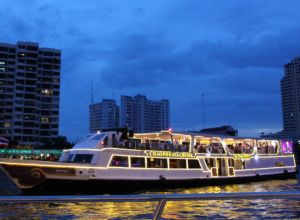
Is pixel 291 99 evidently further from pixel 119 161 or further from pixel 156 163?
pixel 119 161

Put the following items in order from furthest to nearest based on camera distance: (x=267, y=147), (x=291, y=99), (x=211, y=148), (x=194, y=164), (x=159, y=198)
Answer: (x=291, y=99) → (x=267, y=147) → (x=211, y=148) → (x=194, y=164) → (x=159, y=198)

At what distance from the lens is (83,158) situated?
30.5 m

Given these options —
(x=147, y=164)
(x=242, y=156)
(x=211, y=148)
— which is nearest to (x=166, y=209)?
(x=147, y=164)

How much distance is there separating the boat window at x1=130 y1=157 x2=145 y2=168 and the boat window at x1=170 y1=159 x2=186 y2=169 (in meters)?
3.25

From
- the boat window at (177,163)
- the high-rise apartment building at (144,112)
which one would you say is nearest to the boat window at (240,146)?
the boat window at (177,163)

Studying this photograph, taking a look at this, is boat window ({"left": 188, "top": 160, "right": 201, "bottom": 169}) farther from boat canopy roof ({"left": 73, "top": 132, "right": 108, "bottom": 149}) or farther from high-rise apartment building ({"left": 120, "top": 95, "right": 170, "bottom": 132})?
high-rise apartment building ({"left": 120, "top": 95, "right": 170, "bottom": 132})

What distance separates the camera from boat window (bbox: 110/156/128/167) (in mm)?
30033

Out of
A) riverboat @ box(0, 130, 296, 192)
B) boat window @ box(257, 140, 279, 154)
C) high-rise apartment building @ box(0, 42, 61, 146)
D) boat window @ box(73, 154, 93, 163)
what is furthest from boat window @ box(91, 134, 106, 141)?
high-rise apartment building @ box(0, 42, 61, 146)

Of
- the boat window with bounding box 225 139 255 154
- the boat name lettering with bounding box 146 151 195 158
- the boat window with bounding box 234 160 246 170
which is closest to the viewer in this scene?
the boat name lettering with bounding box 146 151 195 158

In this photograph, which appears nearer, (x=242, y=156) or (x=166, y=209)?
(x=166, y=209)

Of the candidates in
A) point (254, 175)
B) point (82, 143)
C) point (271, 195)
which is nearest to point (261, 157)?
point (254, 175)

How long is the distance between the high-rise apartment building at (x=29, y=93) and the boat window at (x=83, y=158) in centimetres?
9110

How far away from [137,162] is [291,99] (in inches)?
5540

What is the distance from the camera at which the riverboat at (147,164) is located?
27.5m
